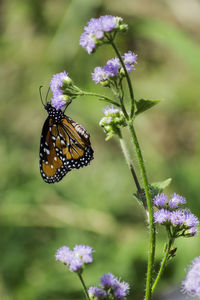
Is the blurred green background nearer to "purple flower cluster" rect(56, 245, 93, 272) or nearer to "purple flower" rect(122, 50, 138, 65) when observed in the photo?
"purple flower cluster" rect(56, 245, 93, 272)

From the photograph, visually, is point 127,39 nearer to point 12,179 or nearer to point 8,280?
point 12,179

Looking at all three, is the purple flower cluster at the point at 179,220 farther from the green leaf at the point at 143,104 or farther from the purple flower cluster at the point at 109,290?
the green leaf at the point at 143,104

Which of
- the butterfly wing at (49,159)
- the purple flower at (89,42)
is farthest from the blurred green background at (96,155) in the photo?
the purple flower at (89,42)

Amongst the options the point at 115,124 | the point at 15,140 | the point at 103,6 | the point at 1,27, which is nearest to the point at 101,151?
the point at 15,140

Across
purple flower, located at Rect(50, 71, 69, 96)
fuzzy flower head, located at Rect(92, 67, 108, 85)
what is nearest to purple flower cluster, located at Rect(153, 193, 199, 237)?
fuzzy flower head, located at Rect(92, 67, 108, 85)

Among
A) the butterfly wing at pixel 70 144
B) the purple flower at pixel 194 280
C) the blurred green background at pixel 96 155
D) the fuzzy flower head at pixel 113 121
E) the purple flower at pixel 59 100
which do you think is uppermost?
the blurred green background at pixel 96 155
